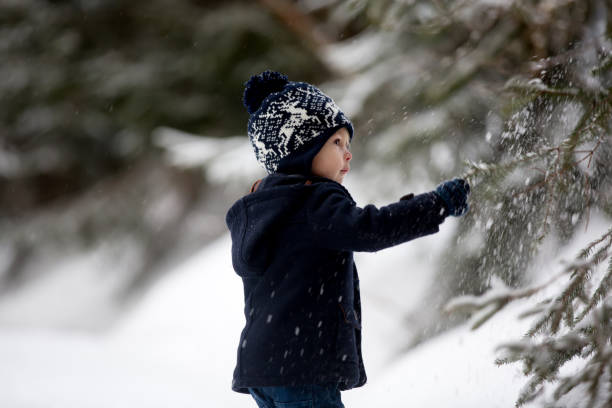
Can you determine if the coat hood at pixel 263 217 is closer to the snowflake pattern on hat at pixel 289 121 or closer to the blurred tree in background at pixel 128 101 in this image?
the snowflake pattern on hat at pixel 289 121

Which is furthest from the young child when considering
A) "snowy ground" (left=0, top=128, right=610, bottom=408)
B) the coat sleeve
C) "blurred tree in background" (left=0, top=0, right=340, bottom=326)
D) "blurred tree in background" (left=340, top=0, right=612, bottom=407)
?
"blurred tree in background" (left=0, top=0, right=340, bottom=326)

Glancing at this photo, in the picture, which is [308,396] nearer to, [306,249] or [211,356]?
[306,249]

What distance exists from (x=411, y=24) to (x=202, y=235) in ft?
19.3

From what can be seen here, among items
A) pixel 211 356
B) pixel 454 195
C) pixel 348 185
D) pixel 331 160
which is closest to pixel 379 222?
pixel 454 195

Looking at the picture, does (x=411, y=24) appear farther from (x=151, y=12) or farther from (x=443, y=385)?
(x=151, y=12)

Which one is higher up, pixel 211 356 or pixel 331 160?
pixel 211 356

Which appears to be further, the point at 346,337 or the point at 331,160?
the point at 331,160

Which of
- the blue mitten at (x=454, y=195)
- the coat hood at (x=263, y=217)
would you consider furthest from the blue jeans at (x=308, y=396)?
the blue mitten at (x=454, y=195)

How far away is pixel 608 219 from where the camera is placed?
1.77m

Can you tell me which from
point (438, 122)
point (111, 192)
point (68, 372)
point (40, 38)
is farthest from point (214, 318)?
point (40, 38)

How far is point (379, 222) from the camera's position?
142 cm

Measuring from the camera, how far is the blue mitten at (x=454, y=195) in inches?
56.4

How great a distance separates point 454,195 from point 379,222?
20 cm

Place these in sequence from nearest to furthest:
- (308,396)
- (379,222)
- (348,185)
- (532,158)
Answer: (379,222) → (308,396) → (532,158) → (348,185)
